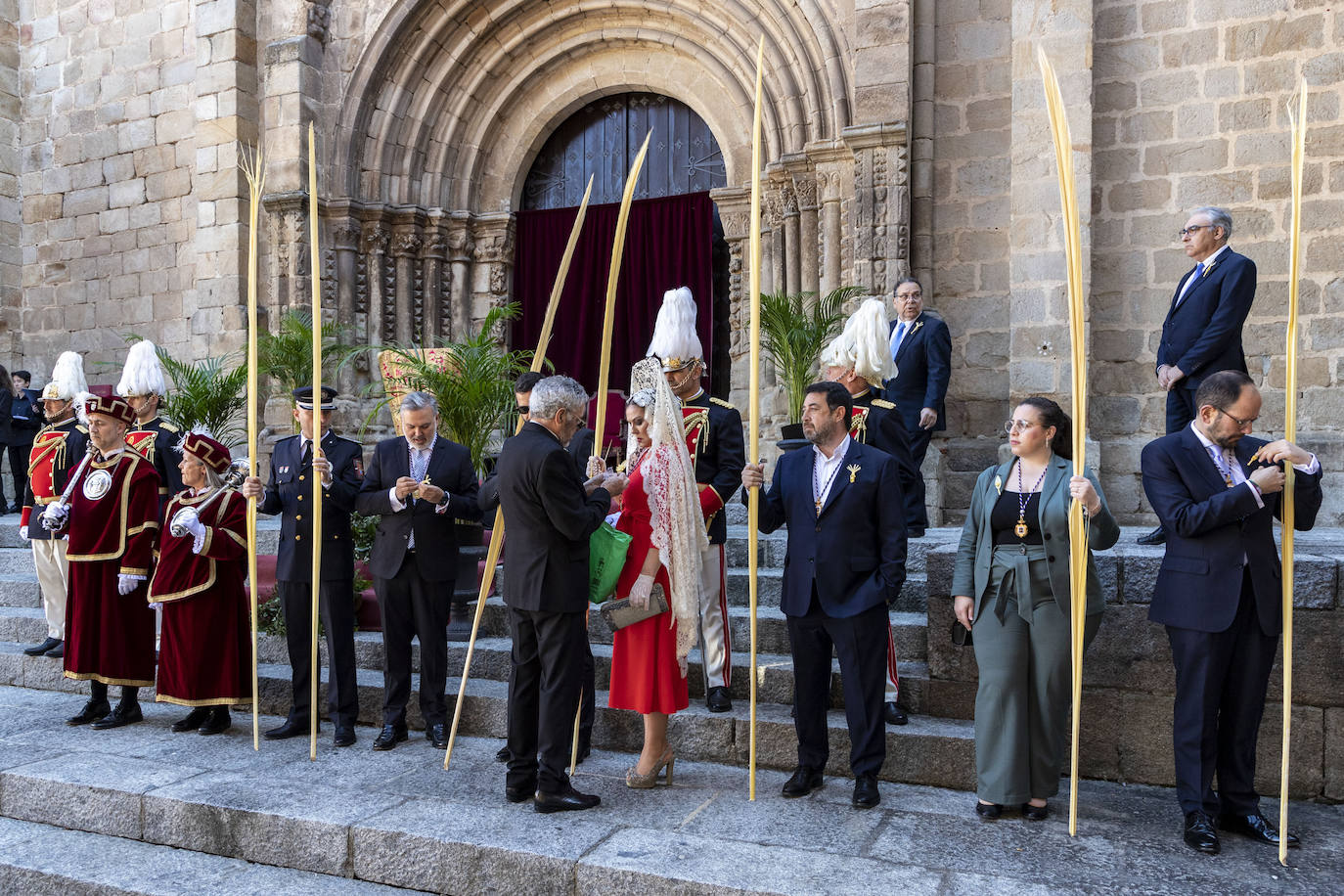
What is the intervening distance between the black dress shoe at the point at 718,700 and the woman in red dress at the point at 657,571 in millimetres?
505

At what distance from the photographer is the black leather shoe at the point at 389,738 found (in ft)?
16.1

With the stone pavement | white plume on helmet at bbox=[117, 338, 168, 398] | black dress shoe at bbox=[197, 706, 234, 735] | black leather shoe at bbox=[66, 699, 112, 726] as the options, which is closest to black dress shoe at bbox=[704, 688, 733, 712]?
the stone pavement

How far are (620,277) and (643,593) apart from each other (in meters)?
6.53

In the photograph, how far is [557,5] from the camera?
9.98 meters

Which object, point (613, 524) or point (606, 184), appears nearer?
point (613, 524)

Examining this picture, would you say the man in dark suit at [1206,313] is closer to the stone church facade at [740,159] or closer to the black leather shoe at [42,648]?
the stone church facade at [740,159]

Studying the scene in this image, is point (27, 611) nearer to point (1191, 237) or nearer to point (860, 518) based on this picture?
point (860, 518)

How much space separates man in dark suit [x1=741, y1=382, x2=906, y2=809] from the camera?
13.3 feet

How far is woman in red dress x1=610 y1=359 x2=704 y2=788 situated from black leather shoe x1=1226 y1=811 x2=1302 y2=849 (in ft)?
6.43

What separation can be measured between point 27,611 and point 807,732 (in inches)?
237

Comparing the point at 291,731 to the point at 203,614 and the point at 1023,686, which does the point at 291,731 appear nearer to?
the point at 203,614

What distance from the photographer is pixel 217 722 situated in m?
5.28

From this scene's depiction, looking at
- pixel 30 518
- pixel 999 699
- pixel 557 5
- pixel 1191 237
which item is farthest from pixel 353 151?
pixel 999 699

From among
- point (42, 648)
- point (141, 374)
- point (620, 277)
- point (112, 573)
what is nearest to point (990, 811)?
point (112, 573)
